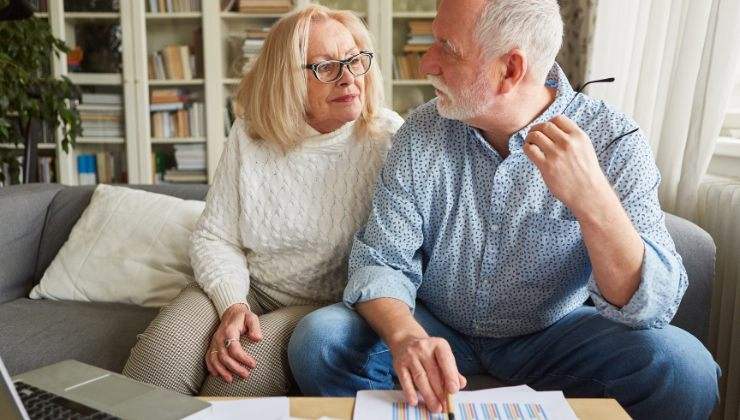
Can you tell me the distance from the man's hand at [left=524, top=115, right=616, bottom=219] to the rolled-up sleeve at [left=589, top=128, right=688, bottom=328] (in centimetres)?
10

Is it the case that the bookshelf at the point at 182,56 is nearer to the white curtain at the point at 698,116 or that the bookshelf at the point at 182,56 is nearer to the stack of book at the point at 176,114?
the stack of book at the point at 176,114

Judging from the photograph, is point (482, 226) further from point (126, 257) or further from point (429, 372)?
point (126, 257)

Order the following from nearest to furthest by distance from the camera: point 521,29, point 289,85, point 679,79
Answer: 1. point 521,29
2. point 289,85
3. point 679,79

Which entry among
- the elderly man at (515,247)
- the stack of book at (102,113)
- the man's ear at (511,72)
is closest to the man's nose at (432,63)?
the elderly man at (515,247)

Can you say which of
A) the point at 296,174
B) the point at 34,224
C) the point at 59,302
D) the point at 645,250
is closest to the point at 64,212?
the point at 34,224

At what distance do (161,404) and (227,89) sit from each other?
116 inches

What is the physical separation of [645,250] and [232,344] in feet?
2.35

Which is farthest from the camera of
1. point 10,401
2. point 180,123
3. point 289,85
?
point 180,123

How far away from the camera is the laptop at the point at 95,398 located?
77cm

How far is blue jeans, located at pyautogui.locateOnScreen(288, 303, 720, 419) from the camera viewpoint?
3.34 feet

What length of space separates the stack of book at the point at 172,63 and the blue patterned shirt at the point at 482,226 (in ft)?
8.32

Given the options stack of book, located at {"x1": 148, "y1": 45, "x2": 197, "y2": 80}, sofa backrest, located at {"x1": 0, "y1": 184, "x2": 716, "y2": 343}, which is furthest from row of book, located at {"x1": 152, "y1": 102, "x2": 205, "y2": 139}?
sofa backrest, located at {"x1": 0, "y1": 184, "x2": 716, "y2": 343}

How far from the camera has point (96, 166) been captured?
11.9 feet

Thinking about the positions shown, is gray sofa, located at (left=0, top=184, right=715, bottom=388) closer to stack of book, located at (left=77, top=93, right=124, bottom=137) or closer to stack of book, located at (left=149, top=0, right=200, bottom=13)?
stack of book, located at (left=77, top=93, right=124, bottom=137)
